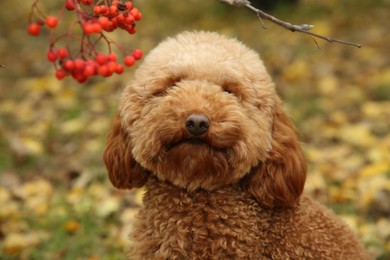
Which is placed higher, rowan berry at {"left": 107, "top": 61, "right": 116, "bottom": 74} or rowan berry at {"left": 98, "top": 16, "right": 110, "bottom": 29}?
rowan berry at {"left": 98, "top": 16, "right": 110, "bottom": 29}

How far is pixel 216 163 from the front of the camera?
251cm

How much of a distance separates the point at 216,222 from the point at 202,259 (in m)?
0.17

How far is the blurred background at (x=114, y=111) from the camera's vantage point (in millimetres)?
4094

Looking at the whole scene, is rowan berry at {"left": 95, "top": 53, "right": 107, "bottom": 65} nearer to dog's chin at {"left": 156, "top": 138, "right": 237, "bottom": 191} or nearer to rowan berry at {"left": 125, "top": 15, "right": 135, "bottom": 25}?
rowan berry at {"left": 125, "top": 15, "right": 135, "bottom": 25}

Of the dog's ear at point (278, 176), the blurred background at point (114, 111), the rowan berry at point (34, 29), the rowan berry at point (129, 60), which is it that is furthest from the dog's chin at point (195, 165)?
the rowan berry at point (34, 29)

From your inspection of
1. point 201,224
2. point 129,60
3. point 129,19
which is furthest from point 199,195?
point 129,19

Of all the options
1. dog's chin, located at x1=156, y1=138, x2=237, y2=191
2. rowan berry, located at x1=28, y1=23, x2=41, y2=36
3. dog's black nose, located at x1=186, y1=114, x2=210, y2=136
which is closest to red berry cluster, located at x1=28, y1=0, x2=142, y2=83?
rowan berry, located at x1=28, y1=23, x2=41, y2=36

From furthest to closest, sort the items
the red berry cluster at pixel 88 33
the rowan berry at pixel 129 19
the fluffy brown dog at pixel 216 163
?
the fluffy brown dog at pixel 216 163 → the rowan berry at pixel 129 19 → the red berry cluster at pixel 88 33

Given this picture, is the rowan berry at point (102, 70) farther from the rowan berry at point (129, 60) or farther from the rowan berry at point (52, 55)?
the rowan berry at point (129, 60)

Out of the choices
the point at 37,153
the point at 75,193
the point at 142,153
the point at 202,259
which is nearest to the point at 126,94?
the point at 142,153

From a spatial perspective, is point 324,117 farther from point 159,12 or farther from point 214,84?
point 159,12

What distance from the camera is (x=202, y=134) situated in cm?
242

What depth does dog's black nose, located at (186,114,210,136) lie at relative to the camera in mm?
2402

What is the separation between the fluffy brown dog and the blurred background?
39 cm
